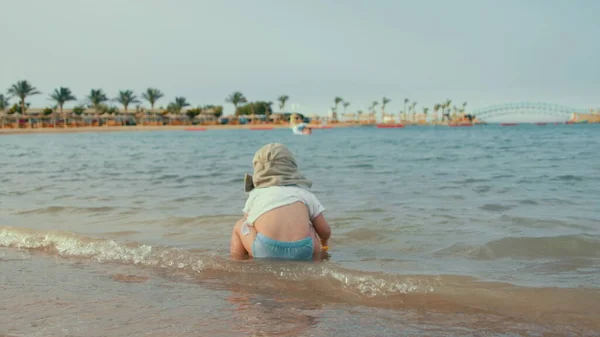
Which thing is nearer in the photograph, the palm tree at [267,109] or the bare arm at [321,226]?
the bare arm at [321,226]

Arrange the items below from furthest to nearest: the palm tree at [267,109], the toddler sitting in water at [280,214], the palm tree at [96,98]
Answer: the palm tree at [267,109] → the palm tree at [96,98] → the toddler sitting in water at [280,214]

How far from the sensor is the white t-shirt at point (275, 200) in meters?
3.82

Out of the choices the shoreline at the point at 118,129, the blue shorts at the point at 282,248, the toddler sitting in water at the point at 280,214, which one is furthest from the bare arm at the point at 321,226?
the shoreline at the point at 118,129

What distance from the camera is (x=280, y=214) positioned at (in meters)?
3.81

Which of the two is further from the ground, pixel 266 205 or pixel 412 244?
pixel 266 205

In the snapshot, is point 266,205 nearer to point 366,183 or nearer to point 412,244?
point 412,244

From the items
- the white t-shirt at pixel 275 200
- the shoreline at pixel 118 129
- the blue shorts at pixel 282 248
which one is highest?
the white t-shirt at pixel 275 200

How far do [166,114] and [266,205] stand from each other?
114547 mm

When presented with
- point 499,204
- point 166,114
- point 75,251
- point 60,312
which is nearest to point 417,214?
point 499,204

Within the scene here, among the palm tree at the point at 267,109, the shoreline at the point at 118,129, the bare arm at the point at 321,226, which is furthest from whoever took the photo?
the palm tree at the point at 267,109

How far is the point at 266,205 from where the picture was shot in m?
3.82

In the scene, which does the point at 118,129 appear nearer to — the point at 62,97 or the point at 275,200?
the point at 62,97

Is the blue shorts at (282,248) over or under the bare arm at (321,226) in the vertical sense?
under

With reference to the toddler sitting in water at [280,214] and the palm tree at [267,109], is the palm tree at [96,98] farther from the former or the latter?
the toddler sitting in water at [280,214]
